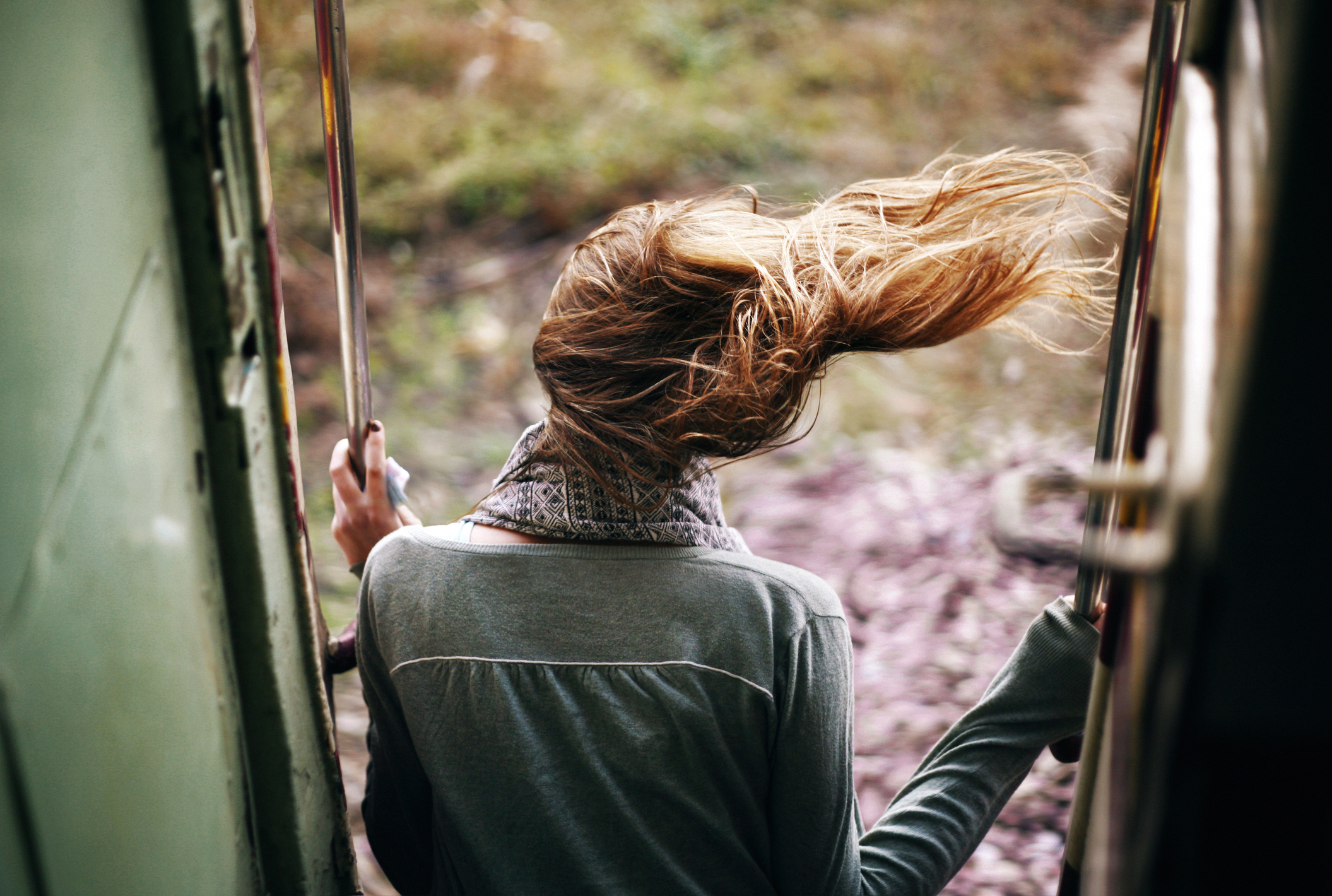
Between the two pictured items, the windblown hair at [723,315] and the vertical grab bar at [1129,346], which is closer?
the vertical grab bar at [1129,346]

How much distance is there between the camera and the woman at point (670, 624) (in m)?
1.18

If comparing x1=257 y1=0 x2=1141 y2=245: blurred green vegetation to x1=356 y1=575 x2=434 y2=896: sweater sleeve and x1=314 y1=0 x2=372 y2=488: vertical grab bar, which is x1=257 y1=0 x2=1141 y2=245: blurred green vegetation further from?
x1=356 y1=575 x2=434 y2=896: sweater sleeve

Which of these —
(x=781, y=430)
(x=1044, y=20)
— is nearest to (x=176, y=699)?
(x=781, y=430)

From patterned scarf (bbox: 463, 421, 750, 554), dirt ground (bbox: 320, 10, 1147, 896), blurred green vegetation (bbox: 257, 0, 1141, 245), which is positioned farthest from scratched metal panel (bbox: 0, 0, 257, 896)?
blurred green vegetation (bbox: 257, 0, 1141, 245)

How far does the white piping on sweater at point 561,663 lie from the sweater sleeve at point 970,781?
0.29 metres

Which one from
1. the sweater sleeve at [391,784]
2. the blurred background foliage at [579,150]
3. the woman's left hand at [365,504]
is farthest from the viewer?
the blurred background foliage at [579,150]

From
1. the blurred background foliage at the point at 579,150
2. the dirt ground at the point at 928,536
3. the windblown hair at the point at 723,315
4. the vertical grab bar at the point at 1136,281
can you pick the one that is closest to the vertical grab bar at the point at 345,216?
the windblown hair at the point at 723,315

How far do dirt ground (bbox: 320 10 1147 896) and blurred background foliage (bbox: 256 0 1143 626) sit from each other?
0.03 m

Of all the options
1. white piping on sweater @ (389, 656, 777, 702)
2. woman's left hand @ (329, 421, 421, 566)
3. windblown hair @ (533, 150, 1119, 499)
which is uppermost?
windblown hair @ (533, 150, 1119, 499)

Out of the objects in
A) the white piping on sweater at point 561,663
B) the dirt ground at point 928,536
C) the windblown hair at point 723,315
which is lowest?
the dirt ground at point 928,536

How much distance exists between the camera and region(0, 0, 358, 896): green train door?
770mm

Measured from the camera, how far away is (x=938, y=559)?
158 inches

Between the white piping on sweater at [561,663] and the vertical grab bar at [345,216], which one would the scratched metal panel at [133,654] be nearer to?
the white piping on sweater at [561,663]

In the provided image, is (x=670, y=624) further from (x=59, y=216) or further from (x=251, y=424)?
(x=59, y=216)
